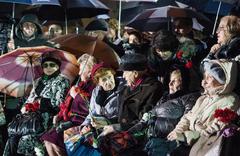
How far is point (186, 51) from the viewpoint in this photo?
8.16 metres

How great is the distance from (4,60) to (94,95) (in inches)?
79.9

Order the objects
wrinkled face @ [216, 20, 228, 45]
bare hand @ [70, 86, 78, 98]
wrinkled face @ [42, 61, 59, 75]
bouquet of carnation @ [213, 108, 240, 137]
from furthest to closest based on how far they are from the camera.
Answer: wrinkled face @ [42, 61, 59, 75]
bare hand @ [70, 86, 78, 98]
wrinkled face @ [216, 20, 228, 45]
bouquet of carnation @ [213, 108, 240, 137]

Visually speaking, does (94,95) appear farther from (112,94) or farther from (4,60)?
(4,60)

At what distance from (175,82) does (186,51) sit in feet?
2.52

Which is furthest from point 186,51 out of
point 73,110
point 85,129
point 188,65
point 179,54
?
point 73,110

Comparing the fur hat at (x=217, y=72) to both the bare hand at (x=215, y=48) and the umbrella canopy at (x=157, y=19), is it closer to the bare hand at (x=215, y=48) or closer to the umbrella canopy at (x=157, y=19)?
the bare hand at (x=215, y=48)

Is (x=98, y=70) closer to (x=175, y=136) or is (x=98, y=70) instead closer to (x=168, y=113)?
(x=168, y=113)

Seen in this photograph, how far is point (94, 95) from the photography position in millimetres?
8414

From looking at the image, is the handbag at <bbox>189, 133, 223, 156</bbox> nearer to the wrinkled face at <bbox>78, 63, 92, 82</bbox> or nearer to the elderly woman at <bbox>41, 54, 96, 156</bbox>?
the elderly woman at <bbox>41, 54, 96, 156</bbox>

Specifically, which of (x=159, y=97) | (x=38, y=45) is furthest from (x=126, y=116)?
(x=38, y=45)

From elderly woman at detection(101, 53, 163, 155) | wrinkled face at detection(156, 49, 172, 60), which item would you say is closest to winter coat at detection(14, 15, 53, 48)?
wrinkled face at detection(156, 49, 172, 60)

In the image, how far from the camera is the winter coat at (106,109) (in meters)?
7.98

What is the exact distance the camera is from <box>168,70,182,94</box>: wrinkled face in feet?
24.6

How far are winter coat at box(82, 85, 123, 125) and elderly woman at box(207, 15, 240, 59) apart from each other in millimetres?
1271
